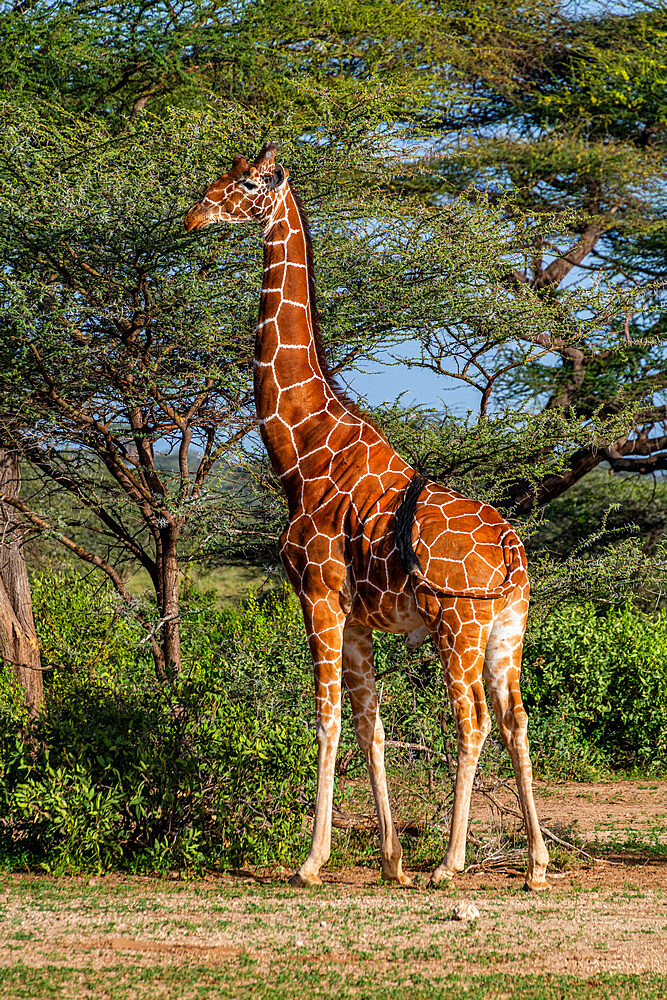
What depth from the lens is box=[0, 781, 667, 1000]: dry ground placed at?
4.33m

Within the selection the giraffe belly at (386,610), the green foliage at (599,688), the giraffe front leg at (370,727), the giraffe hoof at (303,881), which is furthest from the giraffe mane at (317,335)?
the green foliage at (599,688)

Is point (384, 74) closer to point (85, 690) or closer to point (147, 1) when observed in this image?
point (147, 1)

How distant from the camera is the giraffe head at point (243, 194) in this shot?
618cm

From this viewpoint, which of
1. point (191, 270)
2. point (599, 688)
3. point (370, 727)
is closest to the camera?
point (370, 727)

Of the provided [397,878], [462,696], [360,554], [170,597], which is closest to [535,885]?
[397,878]

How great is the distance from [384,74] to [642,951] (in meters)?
11.7

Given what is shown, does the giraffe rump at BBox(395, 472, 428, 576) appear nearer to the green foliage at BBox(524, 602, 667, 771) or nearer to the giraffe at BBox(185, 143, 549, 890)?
the giraffe at BBox(185, 143, 549, 890)

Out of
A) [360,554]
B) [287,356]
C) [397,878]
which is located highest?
[287,356]

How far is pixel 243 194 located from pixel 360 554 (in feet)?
7.35

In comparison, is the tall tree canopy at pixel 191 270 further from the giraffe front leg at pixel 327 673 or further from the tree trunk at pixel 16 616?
the giraffe front leg at pixel 327 673

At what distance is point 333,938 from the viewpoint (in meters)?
4.97

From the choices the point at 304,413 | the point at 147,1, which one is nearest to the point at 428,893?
the point at 304,413

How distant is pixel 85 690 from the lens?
748 cm

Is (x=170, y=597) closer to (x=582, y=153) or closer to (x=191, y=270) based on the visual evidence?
(x=191, y=270)
